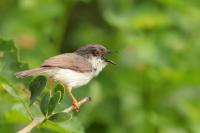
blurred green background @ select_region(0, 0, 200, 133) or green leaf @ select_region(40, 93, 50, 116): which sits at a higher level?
blurred green background @ select_region(0, 0, 200, 133)

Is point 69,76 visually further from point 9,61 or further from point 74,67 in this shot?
point 9,61

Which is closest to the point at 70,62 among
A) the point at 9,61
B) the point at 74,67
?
the point at 74,67

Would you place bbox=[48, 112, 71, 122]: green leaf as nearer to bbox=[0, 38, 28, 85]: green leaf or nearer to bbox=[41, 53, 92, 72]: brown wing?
bbox=[0, 38, 28, 85]: green leaf

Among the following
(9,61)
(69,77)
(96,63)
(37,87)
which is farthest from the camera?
(96,63)

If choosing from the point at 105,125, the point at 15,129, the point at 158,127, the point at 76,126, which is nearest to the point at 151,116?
the point at 158,127

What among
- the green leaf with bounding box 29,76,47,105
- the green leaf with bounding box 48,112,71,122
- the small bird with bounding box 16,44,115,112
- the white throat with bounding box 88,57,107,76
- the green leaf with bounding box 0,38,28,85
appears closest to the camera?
the green leaf with bounding box 48,112,71,122

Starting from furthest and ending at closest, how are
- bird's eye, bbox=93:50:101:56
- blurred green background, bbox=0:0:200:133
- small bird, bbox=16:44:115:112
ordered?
blurred green background, bbox=0:0:200:133 < bird's eye, bbox=93:50:101:56 < small bird, bbox=16:44:115:112

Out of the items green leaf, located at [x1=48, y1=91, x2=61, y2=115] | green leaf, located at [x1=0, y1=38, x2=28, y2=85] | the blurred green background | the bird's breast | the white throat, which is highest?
the blurred green background

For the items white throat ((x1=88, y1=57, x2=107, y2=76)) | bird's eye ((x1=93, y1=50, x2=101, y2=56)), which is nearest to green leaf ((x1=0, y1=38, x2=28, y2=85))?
white throat ((x1=88, y1=57, x2=107, y2=76))
